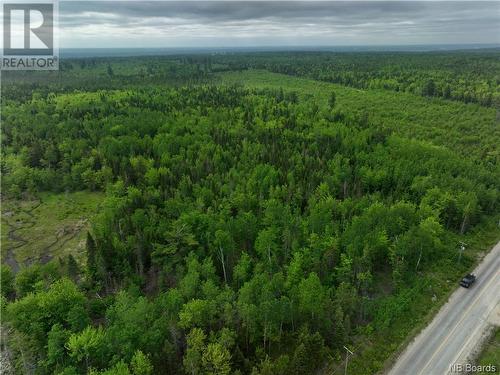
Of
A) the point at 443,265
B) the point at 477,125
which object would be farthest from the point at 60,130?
the point at 477,125

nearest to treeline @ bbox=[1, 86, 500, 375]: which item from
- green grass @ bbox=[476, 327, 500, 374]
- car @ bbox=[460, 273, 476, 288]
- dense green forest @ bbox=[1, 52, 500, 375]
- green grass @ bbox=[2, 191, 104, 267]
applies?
dense green forest @ bbox=[1, 52, 500, 375]

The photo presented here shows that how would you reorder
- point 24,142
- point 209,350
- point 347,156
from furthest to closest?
point 24,142
point 347,156
point 209,350

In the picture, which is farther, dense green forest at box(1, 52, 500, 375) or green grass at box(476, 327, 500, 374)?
dense green forest at box(1, 52, 500, 375)

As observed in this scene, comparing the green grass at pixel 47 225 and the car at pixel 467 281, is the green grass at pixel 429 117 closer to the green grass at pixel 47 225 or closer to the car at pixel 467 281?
the car at pixel 467 281

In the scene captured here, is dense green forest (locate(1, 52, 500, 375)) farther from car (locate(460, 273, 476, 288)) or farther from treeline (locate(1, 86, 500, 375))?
car (locate(460, 273, 476, 288))

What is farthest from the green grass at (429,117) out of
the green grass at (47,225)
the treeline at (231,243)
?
the green grass at (47,225)

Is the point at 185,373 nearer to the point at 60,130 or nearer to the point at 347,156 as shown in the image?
the point at 347,156
